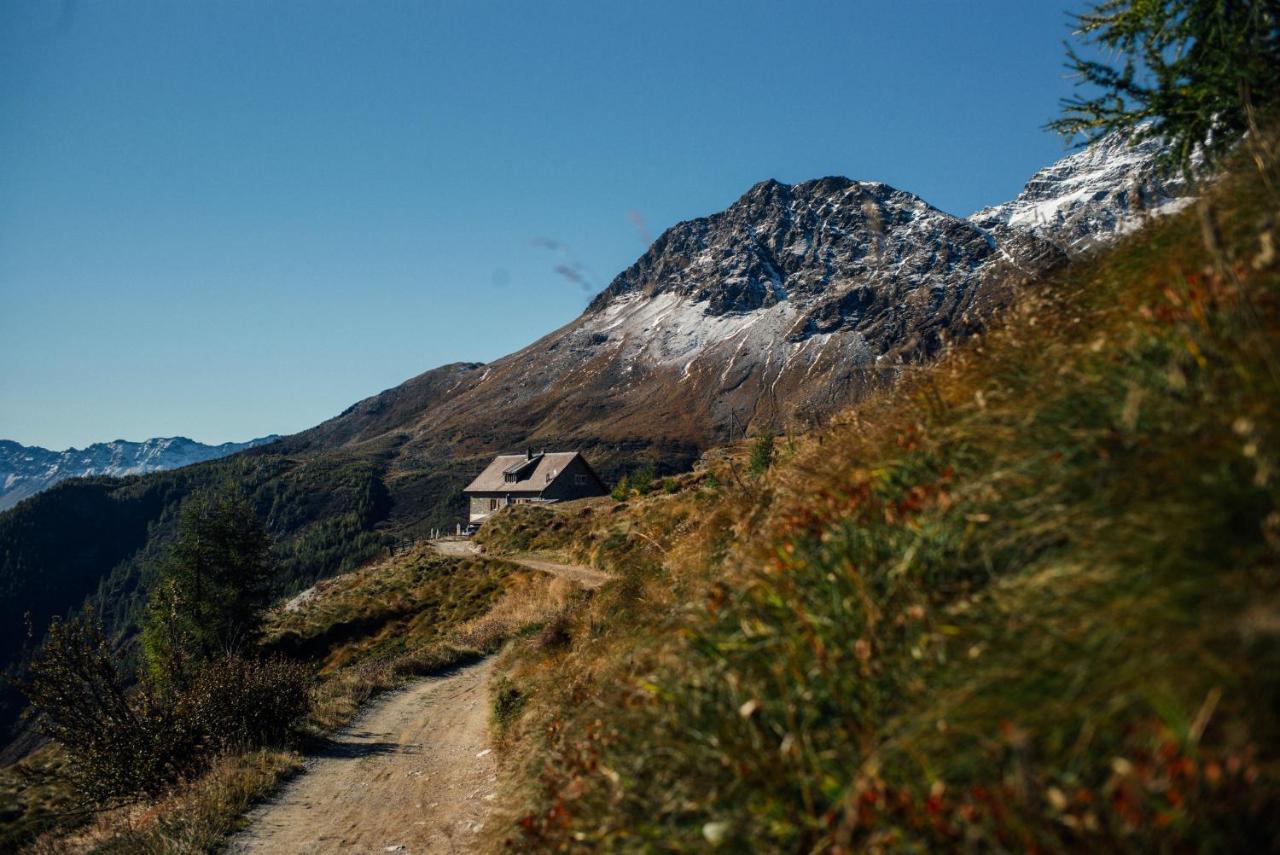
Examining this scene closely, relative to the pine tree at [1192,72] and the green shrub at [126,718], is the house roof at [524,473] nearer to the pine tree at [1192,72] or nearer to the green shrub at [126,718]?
the green shrub at [126,718]

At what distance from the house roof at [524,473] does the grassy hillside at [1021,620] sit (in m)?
102

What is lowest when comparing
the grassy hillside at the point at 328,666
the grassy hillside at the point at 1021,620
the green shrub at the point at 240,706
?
the grassy hillside at the point at 328,666

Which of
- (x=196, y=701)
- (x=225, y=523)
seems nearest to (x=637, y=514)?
Answer: (x=225, y=523)

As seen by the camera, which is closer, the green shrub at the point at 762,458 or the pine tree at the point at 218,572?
the green shrub at the point at 762,458

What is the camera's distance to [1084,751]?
266 cm

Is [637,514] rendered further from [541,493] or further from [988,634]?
[541,493]

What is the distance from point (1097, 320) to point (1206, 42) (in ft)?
13.6

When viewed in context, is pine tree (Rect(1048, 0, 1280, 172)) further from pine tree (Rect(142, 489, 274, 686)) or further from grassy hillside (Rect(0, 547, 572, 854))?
pine tree (Rect(142, 489, 274, 686))

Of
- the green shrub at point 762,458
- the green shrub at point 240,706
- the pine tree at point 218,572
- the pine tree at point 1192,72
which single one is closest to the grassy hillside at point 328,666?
the green shrub at point 240,706

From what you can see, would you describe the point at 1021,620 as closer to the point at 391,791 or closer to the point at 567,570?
the point at 391,791

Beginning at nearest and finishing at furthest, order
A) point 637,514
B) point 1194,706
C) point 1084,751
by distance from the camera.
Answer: point 1194,706, point 1084,751, point 637,514

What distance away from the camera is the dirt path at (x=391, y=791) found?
29.6 ft

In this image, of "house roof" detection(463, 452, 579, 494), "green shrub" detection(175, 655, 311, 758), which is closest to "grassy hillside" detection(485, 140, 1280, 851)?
"green shrub" detection(175, 655, 311, 758)

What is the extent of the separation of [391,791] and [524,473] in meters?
101
